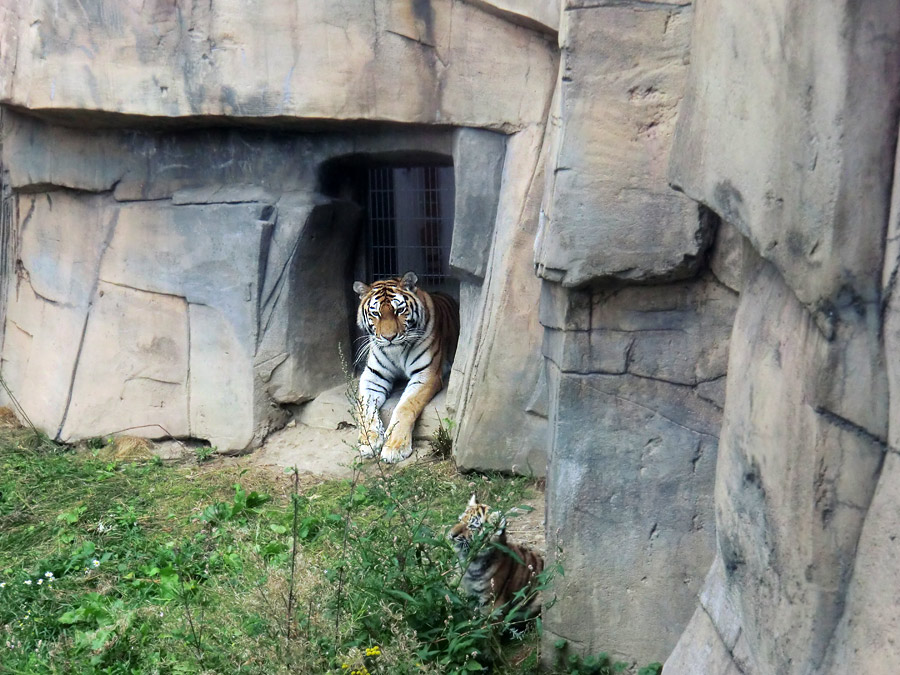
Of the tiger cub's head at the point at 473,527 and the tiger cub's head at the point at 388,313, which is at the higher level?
the tiger cub's head at the point at 388,313

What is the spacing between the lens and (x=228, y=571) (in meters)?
4.61

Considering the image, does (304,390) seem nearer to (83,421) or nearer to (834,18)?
(83,421)

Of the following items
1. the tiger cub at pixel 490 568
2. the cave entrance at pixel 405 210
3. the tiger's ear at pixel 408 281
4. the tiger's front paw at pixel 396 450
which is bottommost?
the tiger's front paw at pixel 396 450

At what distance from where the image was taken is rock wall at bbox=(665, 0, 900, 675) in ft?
5.66

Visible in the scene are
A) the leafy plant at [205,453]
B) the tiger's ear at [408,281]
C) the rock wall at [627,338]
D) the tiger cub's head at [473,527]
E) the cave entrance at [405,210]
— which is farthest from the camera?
the cave entrance at [405,210]

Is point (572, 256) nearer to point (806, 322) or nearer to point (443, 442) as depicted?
point (806, 322)

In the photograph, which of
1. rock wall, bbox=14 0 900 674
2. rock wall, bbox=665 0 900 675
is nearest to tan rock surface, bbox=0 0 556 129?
rock wall, bbox=14 0 900 674

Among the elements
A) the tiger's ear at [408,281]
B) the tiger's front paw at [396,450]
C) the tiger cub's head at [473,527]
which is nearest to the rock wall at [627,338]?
the tiger cub's head at [473,527]

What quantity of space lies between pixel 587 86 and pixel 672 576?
152 centimetres

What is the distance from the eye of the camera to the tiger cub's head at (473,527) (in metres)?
3.49

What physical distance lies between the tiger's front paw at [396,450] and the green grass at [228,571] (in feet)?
0.56

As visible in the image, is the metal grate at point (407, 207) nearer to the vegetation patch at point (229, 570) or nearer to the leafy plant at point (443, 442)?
the leafy plant at point (443, 442)

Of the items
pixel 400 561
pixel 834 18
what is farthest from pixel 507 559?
pixel 834 18

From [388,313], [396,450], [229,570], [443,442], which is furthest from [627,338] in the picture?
[388,313]
